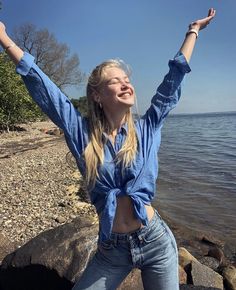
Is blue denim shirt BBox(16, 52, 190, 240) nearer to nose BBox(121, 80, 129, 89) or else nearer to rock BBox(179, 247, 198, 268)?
nose BBox(121, 80, 129, 89)

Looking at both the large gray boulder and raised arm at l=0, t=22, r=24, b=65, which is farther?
the large gray boulder

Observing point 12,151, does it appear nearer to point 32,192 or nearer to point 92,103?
point 32,192

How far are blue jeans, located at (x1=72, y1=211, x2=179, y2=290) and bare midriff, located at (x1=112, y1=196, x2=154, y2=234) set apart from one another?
3 centimetres

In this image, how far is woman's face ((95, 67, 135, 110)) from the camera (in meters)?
2.73

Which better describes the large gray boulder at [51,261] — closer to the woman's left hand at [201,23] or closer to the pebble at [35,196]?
the pebble at [35,196]

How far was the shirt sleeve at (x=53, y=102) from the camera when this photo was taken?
8.52ft

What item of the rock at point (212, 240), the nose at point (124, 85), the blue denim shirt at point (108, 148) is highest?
the nose at point (124, 85)

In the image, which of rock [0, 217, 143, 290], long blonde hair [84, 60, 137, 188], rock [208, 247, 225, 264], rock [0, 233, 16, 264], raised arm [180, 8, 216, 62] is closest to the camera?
long blonde hair [84, 60, 137, 188]

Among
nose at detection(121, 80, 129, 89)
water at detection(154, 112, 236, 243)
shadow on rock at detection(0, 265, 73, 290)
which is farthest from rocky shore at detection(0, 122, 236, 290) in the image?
nose at detection(121, 80, 129, 89)

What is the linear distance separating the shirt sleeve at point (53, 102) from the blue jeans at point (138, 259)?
64cm

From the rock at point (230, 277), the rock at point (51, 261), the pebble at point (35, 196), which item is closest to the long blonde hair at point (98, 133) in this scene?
the rock at point (51, 261)

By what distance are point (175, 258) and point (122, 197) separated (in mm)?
557

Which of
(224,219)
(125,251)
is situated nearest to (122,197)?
(125,251)

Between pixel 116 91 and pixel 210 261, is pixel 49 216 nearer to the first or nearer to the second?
pixel 210 261
